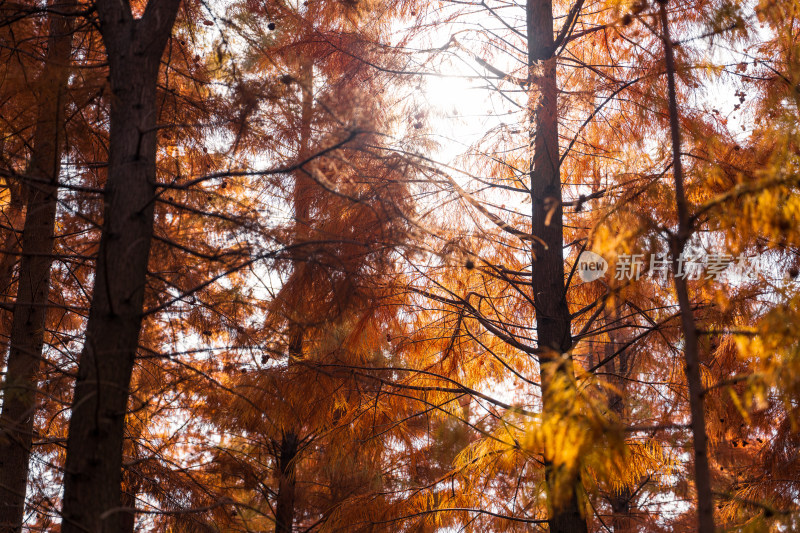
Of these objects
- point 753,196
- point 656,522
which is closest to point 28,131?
point 753,196

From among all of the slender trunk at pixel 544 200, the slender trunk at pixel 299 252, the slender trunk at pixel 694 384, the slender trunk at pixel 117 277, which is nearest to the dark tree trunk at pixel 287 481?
the slender trunk at pixel 299 252

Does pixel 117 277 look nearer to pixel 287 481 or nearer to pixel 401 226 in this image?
pixel 401 226

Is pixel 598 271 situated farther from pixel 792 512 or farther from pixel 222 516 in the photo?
pixel 222 516

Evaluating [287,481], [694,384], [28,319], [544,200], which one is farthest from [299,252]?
[287,481]

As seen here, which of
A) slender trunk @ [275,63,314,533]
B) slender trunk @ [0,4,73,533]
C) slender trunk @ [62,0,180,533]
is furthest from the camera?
slender trunk @ [0,4,73,533]

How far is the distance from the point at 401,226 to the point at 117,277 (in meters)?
1.64

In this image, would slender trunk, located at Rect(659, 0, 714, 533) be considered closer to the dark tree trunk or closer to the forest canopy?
the forest canopy

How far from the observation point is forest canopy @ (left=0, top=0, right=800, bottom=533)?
324 cm

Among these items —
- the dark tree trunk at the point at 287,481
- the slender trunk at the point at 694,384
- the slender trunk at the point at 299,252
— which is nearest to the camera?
the slender trunk at the point at 694,384

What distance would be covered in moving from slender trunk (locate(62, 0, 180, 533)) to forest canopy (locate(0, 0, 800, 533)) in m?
0.02

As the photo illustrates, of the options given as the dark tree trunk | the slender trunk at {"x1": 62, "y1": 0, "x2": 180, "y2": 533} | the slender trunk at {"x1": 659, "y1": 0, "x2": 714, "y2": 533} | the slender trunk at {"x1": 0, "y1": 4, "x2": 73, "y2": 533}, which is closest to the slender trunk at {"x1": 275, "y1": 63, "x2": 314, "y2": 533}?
the dark tree trunk

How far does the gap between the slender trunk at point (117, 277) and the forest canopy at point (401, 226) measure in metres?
0.02

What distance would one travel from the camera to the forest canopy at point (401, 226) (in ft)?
10.6

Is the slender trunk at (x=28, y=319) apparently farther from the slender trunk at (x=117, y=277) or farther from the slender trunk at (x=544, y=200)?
the slender trunk at (x=544, y=200)
